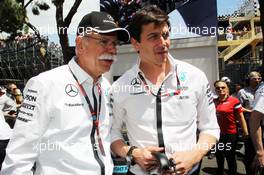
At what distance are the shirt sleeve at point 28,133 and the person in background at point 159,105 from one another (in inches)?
22.1

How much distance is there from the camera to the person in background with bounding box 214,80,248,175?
21.9ft

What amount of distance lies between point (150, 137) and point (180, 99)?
0.29 m

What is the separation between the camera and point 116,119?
8.09 ft

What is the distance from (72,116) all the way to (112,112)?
1.26 feet

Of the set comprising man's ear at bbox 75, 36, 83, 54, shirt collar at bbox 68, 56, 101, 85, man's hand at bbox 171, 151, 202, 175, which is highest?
man's ear at bbox 75, 36, 83, 54

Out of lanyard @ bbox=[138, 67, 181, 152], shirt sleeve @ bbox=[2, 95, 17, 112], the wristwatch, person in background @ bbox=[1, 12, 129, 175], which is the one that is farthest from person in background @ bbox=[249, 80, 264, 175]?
shirt sleeve @ bbox=[2, 95, 17, 112]

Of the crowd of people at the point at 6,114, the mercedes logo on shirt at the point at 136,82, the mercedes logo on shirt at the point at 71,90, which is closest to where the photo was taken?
the mercedes logo on shirt at the point at 71,90

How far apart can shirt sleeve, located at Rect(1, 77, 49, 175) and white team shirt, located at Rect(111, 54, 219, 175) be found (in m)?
0.56

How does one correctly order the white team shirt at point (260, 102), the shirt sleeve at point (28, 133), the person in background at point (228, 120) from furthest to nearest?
the person in background at point (228, 120), the white team shirt at point (260, 102), the shirt sleeve at point (28, 133)

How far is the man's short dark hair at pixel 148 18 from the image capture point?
2.34 meters

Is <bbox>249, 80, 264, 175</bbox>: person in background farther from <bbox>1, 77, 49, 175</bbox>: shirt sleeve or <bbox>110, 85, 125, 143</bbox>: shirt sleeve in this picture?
<bbox>1, 77, 49, 175</bbox>: shirt sleeve

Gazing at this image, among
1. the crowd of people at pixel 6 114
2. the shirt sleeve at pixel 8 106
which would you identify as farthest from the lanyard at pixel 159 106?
the shirt sleeve at pixel 8 106

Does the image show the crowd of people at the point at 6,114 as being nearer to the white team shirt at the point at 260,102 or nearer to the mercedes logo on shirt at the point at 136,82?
the mercedes logo on shirt at the point at 136,82

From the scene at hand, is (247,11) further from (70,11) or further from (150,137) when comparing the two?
(150,137)
